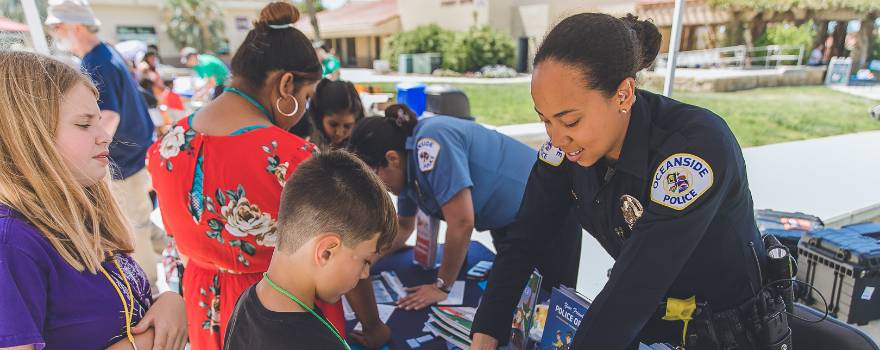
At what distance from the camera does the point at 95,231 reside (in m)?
1.00

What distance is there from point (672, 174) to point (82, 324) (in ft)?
3.72

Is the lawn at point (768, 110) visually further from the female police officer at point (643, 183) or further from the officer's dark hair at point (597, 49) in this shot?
the officer's dark hair at point (597, 49)

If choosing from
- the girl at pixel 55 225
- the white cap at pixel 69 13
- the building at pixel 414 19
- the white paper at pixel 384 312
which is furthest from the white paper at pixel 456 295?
the building at pixel 414 19

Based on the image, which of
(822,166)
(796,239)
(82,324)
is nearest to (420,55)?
(822,166)

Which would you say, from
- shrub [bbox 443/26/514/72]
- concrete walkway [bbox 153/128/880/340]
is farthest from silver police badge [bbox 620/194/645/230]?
shrub [bbox 443/26/514/72]

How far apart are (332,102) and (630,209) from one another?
4.54ft

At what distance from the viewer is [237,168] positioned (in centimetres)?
122

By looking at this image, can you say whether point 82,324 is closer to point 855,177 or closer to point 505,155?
point 505,155

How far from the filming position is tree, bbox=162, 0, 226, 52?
2945 cm

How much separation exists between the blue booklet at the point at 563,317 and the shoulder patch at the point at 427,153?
689 millimetres

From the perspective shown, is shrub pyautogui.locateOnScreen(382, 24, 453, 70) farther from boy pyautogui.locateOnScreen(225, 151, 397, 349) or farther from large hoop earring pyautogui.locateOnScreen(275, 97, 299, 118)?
boy pyautogui.locateOnScreen(225, 151, 397, 349)

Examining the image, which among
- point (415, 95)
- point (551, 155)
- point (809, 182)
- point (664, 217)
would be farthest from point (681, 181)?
point (809, 182)

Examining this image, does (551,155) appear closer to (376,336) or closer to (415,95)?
(376,336)

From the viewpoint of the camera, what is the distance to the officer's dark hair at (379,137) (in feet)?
6.03
